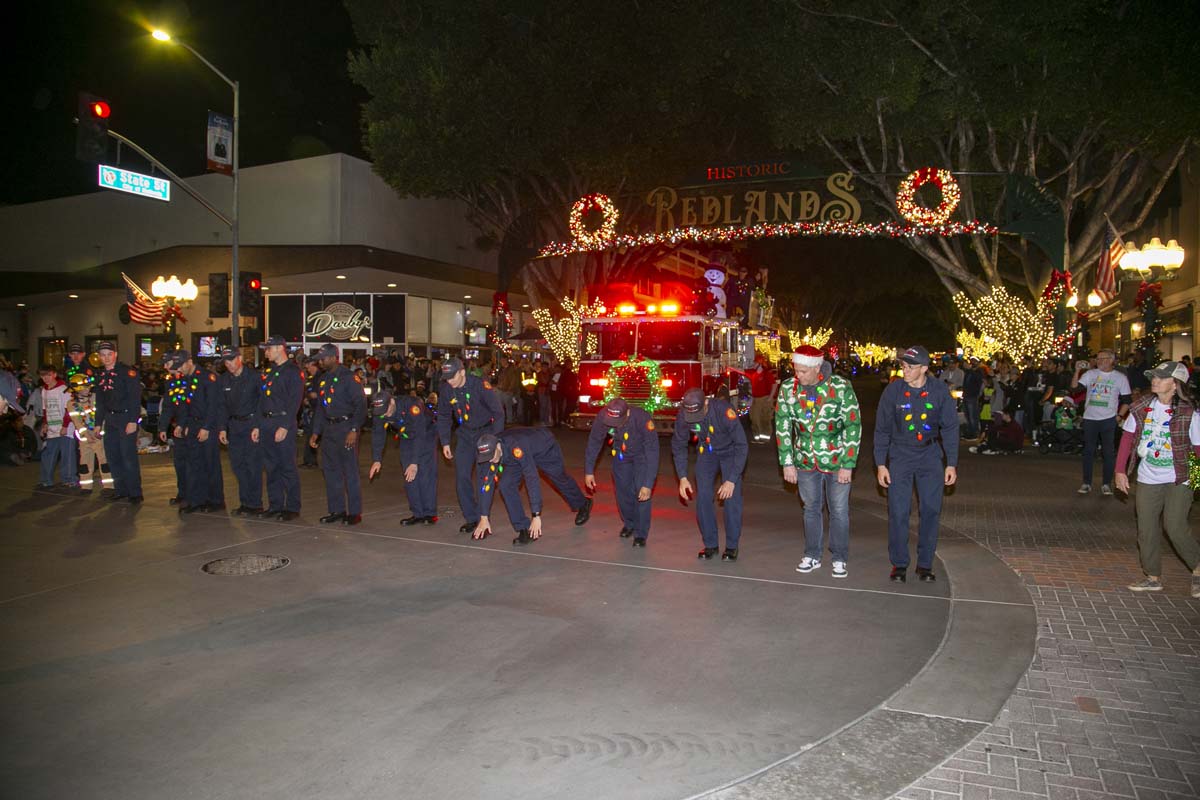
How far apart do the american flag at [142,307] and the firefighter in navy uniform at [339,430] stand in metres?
19.4

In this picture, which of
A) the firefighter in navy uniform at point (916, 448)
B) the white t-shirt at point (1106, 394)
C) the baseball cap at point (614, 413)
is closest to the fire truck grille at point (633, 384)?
the white t-shirt at point (1106, 394)

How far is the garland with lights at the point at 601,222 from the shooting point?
23.5 meters

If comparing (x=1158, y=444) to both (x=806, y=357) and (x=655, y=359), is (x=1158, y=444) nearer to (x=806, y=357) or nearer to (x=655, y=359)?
(x=806, y=357)

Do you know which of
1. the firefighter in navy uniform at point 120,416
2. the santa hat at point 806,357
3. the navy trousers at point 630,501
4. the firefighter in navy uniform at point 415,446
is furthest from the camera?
the firefighter in navy uniform at point 120,416

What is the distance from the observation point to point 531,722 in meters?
4.48

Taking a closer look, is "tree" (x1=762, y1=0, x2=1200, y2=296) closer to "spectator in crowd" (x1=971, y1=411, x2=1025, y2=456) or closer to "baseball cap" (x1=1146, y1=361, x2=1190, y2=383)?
"spectator in crowd" (x1=971, y1=411, x2=1025, y2=456)

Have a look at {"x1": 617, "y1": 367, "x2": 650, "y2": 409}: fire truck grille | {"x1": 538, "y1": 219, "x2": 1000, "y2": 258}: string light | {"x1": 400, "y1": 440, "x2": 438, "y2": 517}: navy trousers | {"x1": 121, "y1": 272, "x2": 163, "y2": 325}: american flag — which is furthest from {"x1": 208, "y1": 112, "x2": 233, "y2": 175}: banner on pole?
{"x1": 400, "y1": 440, "x2": 438, "y2": 517}: navy trousers

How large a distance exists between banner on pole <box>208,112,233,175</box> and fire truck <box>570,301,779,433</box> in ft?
30.5

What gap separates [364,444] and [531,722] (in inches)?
586

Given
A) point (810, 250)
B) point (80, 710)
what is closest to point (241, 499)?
point (80, 710)

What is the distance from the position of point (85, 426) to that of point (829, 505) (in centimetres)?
1081

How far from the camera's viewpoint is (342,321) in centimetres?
3209

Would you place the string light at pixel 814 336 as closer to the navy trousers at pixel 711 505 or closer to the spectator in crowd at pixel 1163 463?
the navy trousers at pixel 711 505

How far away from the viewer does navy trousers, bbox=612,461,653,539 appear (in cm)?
853
